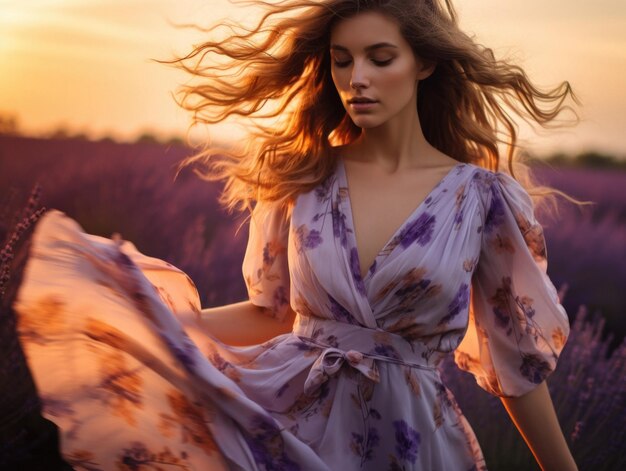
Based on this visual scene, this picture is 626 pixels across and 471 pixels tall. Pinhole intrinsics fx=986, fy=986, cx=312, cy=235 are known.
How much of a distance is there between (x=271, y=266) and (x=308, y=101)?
426 millimetres

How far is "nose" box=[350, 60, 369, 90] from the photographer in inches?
83.1

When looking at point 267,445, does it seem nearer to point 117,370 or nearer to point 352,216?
point 117,370

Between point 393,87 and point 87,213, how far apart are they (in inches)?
67.6

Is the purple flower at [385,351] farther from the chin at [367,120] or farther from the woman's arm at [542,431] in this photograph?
the chin at [367,120]

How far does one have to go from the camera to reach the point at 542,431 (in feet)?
7.17

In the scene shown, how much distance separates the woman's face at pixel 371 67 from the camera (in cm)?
214

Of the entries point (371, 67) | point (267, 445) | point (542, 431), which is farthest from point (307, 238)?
point (542, 431)

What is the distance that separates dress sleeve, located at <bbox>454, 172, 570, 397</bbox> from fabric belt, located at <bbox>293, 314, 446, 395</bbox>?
0.23 metres

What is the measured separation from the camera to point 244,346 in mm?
2330

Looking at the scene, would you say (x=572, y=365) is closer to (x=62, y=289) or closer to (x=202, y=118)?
(x=202, y=118)

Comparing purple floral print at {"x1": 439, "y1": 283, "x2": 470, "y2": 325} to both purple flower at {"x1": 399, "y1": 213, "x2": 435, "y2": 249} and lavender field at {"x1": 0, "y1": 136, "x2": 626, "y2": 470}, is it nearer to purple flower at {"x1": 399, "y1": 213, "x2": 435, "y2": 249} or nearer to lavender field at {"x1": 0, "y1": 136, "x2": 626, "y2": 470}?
purple flower at {"x1": 399, "y1": 213, "x2": 435, "y2": 249}

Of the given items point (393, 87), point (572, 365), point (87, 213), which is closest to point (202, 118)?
point (393, 87)

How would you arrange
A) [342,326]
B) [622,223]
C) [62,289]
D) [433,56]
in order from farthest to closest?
[622,223] < [433,56] < [342,326] < [62,289]

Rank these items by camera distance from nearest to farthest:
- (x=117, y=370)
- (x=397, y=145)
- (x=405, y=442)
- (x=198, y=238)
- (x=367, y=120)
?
(x=117, y=370) → (x=405, y=442) → (x=367, y=120) → (x=397, y=145) → (x=198, y=238)
